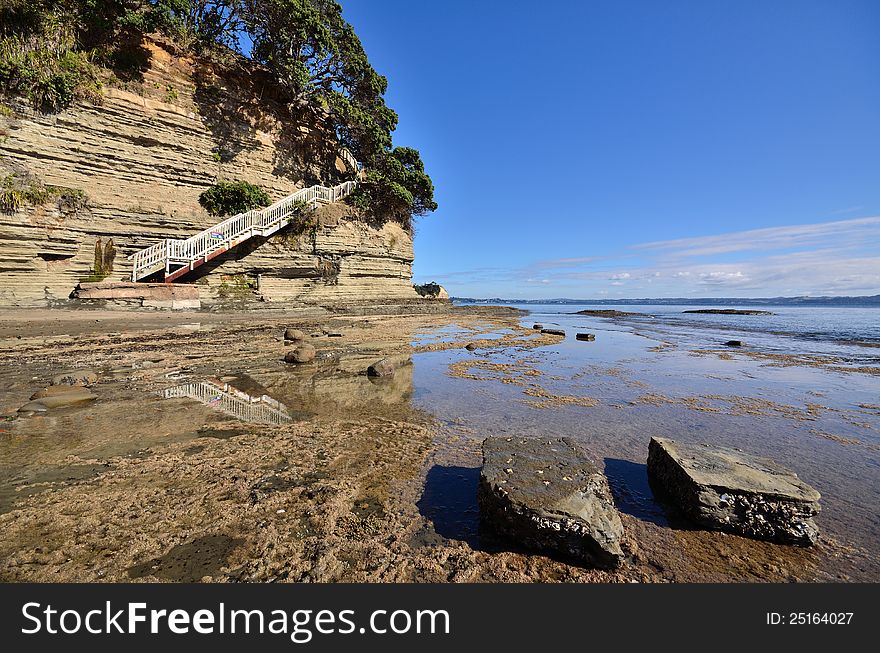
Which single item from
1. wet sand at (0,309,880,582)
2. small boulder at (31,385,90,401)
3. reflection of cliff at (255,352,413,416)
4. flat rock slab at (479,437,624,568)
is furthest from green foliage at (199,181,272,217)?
flat rock slab at (479,437,624,568)

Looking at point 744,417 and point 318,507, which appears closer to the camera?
point 318,507

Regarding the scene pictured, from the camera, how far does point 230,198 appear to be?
65.6ft

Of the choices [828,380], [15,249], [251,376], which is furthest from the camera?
[15,249]

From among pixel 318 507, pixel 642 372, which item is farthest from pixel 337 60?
pixel 318 507

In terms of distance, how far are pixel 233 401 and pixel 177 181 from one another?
19831mm

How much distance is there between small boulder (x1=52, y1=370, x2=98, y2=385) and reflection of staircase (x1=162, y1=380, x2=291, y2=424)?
1.56m

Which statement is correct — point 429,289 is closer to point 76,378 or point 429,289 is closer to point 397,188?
point 397,188

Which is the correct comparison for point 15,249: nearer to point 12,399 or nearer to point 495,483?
point 12,399

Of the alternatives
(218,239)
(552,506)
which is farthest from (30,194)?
(552,506)

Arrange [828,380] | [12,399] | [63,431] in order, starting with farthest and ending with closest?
[828,380] → [12,399] → [63,431]

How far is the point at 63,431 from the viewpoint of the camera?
13.0ft
